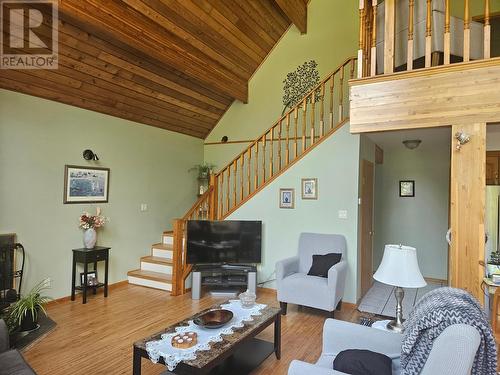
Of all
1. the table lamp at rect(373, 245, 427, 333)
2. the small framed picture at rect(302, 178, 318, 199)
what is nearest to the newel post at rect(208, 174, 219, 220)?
the small framed picture at rect(302, 178, 318, 199)

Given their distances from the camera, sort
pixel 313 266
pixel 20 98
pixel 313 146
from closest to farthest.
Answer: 1. pixel 20 98
2. pixel 313 266
3. pixel 313 146

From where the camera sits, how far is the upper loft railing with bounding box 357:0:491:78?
125 inches

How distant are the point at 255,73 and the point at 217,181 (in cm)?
270

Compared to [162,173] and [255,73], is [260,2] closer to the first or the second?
[255,73]

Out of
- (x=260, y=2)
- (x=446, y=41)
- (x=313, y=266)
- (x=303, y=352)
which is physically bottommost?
(x=303, y=352)

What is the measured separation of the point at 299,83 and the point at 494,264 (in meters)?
4.45

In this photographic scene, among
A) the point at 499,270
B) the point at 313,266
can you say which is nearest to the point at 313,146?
the point at 313,266

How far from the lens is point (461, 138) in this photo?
2930 mm

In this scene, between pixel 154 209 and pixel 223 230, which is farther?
pixel 154 209

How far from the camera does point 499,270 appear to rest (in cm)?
283

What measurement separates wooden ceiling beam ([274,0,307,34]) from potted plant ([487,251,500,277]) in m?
4.62

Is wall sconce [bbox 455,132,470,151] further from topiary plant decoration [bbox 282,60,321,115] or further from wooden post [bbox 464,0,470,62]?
topiary plant decoration [bbox 282,60,321,115]

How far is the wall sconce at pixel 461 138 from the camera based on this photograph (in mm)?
2914

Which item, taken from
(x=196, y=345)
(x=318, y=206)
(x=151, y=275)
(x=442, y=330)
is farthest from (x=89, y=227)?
(x=442, y=330)
